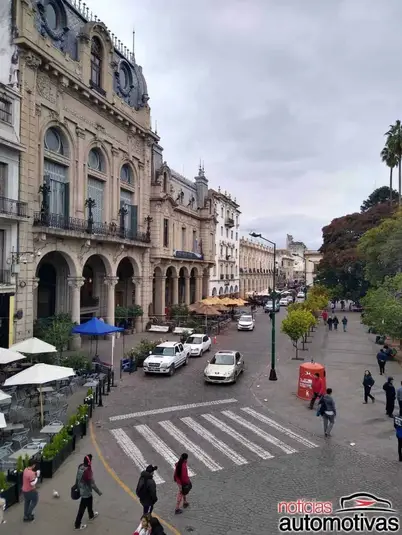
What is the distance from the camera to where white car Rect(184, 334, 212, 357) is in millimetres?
27625

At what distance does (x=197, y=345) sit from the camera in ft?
91.7

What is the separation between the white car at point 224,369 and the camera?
795 inches

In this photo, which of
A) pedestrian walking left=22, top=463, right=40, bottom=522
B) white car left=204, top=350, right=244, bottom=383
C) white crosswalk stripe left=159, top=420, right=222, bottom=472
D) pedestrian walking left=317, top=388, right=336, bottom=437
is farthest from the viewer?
white car left=204, top=350, right=244, bottom=383

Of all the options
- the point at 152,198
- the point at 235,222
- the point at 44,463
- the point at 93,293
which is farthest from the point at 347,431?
the point at 235,222

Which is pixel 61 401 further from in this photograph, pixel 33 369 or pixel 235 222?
pixel 235 222

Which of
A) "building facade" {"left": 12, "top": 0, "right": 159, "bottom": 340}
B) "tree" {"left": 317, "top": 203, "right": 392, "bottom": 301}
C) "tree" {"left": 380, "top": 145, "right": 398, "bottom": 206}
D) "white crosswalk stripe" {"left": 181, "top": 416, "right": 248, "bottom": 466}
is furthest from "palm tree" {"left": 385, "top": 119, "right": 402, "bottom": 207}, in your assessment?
"white crosswalk stripe" {"left": 181, "top": 416, "right": 248, "bottom": 466}

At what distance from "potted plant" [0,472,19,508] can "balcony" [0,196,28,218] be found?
14769 mm

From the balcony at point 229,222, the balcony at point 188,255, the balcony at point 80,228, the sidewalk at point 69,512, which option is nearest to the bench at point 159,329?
the balcony at point 80,228

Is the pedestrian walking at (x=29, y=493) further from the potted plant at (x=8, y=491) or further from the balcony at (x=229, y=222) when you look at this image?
the balcony at (x=229, y=222)

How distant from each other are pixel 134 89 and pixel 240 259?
43.1 meters

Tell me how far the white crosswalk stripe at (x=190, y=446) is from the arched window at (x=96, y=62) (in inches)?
969

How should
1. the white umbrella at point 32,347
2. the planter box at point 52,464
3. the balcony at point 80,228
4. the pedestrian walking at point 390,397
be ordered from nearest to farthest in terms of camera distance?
1. the planter box at point 52,464
2. the pedestrian walking at point 390,397
3. the white umbrella at point 32,347
4. the balcony at point 80,228

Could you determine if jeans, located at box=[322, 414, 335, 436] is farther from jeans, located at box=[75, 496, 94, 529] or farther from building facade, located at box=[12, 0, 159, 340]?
building facade, located at box=[12, 0, 159, 340]

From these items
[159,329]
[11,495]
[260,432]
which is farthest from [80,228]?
[11,495]
